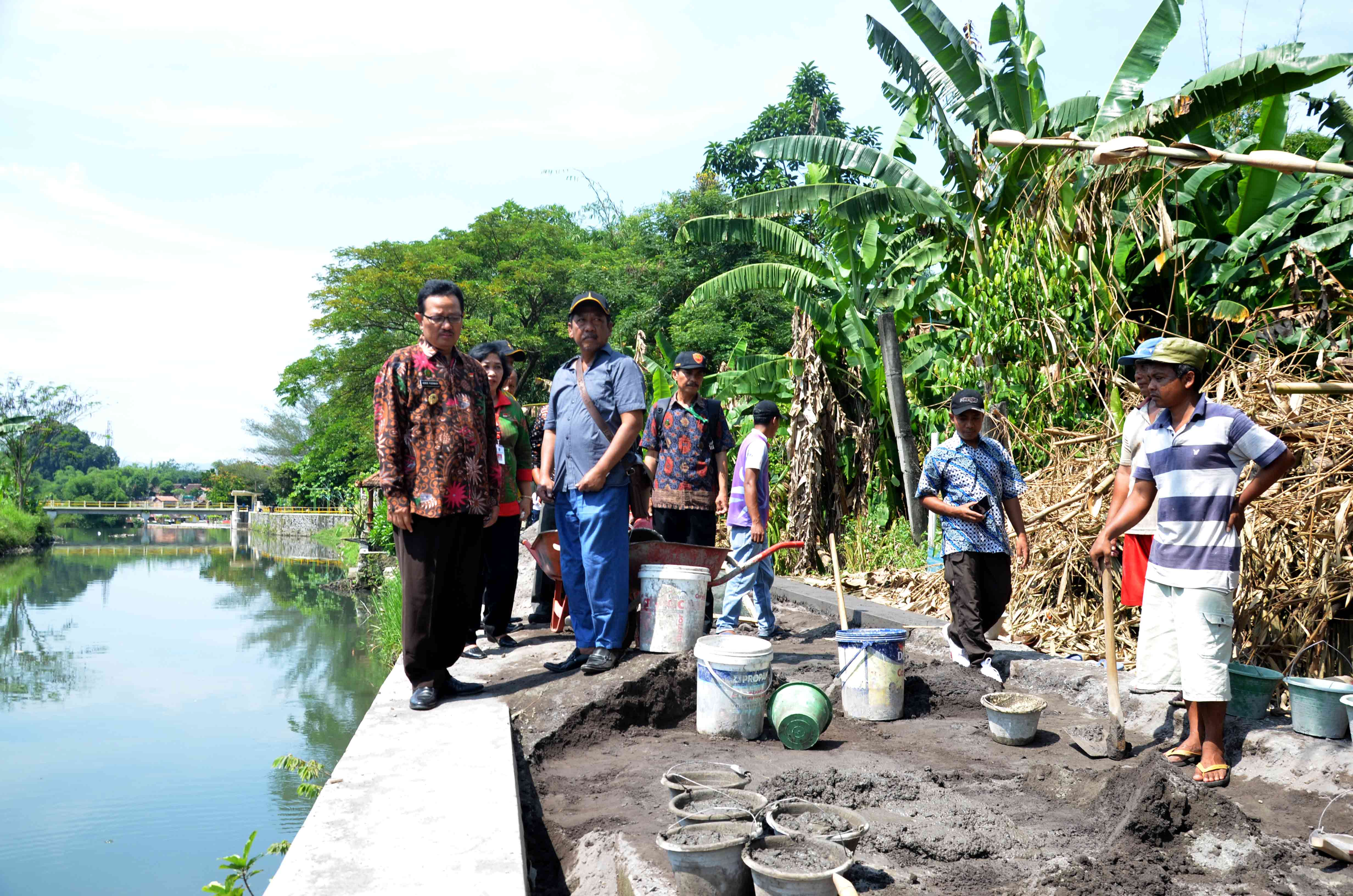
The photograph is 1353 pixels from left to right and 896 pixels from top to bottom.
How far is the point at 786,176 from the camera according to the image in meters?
24.5

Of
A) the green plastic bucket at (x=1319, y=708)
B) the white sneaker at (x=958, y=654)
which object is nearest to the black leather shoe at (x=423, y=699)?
the white sneaker at (x=958, y=654)

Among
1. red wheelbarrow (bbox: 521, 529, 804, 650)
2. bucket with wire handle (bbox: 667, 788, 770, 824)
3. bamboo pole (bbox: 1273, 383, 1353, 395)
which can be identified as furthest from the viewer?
red wheelbarrow (bbox: 521, 529, 804, 650)

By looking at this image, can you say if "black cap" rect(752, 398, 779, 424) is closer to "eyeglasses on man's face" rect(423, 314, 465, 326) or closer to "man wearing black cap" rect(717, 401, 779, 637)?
"man wearing black cap" rect(717, 401, 779, 637)

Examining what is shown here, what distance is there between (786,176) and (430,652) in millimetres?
22439

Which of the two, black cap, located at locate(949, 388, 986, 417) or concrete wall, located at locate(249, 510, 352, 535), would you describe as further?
concrete wall, located at locate(249, 510, 352, 535)

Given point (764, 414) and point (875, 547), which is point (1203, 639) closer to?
point (764, 414)

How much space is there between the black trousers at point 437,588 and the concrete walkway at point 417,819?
330 mm

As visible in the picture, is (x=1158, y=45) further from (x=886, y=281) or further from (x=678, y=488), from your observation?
(x=678, y=488)

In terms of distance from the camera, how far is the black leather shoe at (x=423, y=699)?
4.11 metres

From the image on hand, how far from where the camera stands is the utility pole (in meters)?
9.49

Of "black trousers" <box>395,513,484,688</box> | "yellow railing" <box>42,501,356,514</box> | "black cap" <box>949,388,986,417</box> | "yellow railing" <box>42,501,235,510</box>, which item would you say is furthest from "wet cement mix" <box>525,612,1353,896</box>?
"yellow railing" <box>42,501,235,510</box>

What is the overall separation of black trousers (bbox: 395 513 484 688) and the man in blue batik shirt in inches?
104

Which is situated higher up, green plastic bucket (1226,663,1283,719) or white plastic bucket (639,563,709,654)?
white plastic bucket (639,563,709,654)

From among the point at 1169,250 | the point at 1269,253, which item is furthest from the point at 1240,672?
the point at 1269,253
